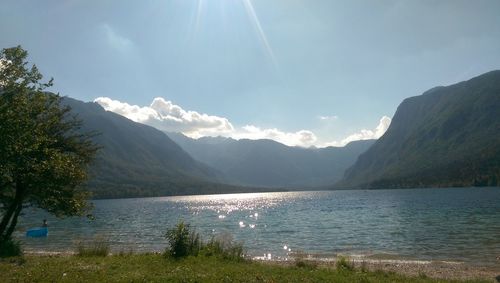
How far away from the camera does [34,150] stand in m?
26.5

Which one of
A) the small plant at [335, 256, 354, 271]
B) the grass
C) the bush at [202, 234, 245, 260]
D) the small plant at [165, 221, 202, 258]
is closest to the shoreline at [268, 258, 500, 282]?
the small plant at [335, 256, 354, 271]

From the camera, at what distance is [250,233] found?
67.1m

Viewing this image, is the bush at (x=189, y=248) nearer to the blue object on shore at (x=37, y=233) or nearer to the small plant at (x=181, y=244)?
the small plant at (x=181, y=244)

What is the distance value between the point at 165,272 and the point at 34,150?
12472 mm

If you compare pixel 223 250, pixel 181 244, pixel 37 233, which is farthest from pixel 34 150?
pixel 37 233

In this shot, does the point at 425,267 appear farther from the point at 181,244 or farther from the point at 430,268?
the point at 181,244

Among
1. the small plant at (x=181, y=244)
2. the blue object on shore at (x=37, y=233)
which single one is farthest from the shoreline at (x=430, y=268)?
the blue object on shore at (x=37, y=233)

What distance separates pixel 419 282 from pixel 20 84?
25.3 metres

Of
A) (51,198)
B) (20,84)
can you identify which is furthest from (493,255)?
(20,84)

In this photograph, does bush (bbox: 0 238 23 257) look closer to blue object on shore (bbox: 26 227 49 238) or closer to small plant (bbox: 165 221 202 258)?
small plant (bbox: 165 221 202 258)

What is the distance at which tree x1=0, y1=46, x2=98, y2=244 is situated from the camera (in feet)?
71.2

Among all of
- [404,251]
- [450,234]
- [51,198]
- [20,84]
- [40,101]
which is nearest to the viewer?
[20,84]

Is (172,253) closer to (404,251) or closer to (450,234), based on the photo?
(404,251)

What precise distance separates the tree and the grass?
580cm
